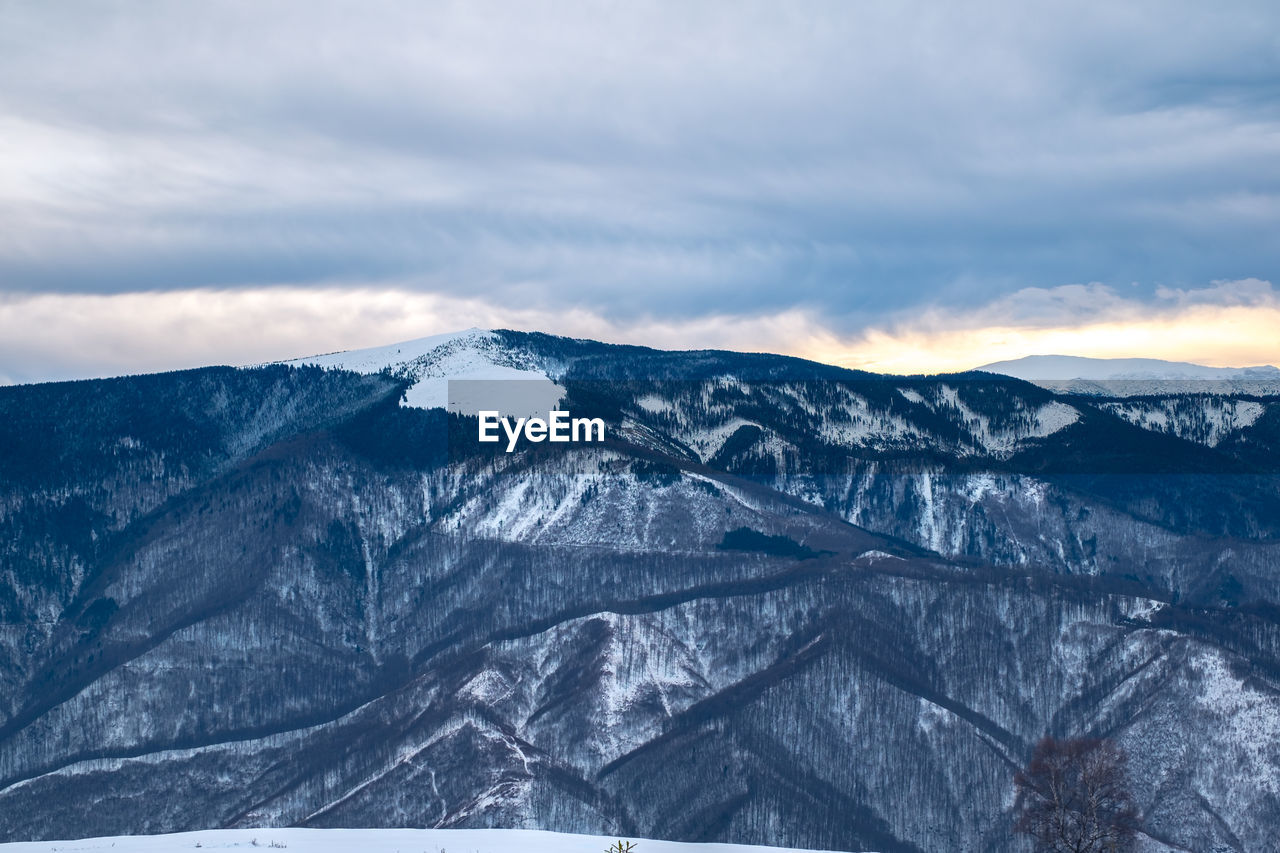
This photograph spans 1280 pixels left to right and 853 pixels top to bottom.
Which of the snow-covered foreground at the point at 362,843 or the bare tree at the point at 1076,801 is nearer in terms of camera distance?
the bare tree at the point at 1076,801

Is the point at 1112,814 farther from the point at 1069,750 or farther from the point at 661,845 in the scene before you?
the point at 661,845

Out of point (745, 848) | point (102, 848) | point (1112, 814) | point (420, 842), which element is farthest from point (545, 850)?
point (1112, 814)

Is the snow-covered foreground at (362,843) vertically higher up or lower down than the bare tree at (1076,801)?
lower down

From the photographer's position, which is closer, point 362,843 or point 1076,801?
point 1076,801

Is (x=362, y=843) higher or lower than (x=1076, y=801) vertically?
lower
